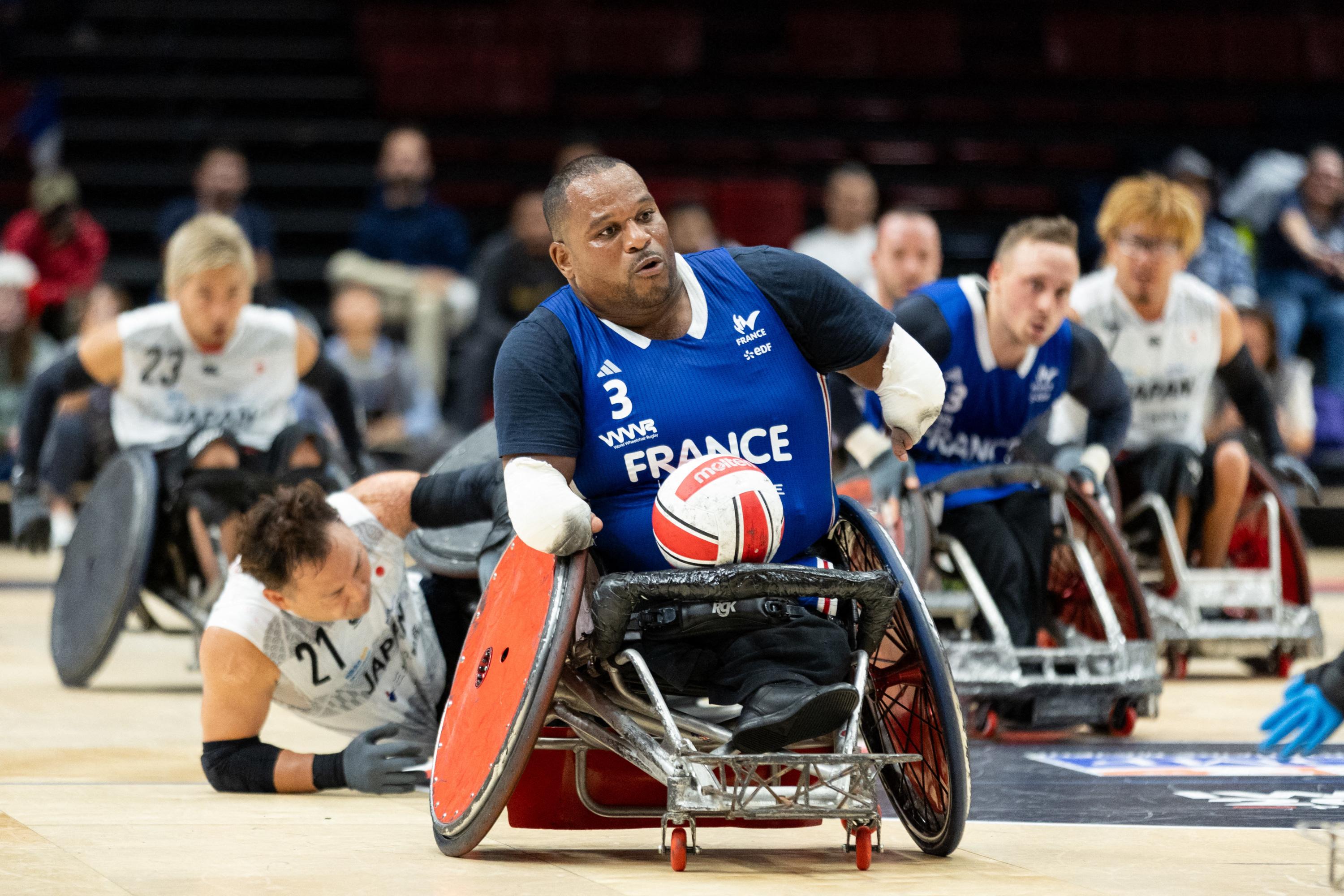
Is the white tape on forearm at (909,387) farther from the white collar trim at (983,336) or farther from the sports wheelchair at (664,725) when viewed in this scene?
the white collar trim at (983,336)

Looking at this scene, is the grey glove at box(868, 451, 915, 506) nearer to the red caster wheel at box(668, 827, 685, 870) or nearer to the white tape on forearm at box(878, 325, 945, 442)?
the white tape on forearm at box(878, 325, 945, 442)

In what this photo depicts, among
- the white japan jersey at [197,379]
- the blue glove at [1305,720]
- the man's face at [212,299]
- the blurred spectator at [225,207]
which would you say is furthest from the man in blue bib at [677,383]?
the blurred spectator at [225,207]

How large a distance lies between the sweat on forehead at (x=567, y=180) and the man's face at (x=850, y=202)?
7198 millimetres

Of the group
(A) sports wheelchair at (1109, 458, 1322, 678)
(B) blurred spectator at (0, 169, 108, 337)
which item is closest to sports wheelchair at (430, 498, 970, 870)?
(A) sports wheelchair at (1109, 458, 1322, 678)

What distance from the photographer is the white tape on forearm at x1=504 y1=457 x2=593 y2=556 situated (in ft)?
11.7

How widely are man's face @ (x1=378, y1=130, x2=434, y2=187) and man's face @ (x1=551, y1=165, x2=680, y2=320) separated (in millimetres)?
8286

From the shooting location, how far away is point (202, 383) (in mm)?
7203

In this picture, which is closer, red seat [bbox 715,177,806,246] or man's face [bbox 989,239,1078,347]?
man's face [bbox 989,239,1078,347]

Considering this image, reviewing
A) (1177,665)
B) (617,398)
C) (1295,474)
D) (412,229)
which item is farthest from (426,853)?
(412,229)

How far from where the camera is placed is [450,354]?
13.2 m

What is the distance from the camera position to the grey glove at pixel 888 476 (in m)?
5.68

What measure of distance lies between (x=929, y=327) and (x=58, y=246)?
26.7 ft

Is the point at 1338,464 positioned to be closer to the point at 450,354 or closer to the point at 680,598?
the point at 450,354

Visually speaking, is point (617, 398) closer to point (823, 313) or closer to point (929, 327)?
point (823, 313)
